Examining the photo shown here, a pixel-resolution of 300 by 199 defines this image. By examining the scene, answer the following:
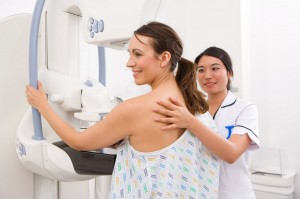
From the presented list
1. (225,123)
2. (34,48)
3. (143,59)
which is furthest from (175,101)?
(34,48)

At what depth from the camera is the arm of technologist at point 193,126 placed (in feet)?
2.76

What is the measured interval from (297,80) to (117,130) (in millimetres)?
2113

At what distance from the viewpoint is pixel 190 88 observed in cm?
95

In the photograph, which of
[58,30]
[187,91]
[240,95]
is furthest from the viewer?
[240,95]

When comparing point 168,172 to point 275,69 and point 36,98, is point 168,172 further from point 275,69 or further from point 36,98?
point 275,69

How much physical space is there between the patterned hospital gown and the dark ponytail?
0.04 metres

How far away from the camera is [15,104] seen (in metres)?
1.26

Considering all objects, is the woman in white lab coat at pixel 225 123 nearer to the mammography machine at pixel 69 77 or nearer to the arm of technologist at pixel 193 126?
the arm of technologist at pixel 193 126

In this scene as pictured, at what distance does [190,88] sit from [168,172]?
27cm

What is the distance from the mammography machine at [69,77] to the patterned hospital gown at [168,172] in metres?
0.10

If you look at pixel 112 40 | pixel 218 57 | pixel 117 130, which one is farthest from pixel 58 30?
pixel 218 57

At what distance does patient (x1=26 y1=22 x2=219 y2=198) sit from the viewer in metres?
0.84

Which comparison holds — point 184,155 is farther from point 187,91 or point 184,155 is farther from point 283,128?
point 283,128

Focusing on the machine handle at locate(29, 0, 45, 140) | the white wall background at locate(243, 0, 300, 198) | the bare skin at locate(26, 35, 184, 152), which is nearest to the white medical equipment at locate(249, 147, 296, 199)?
the white wall background at locate(243, 0, 300, 198)
